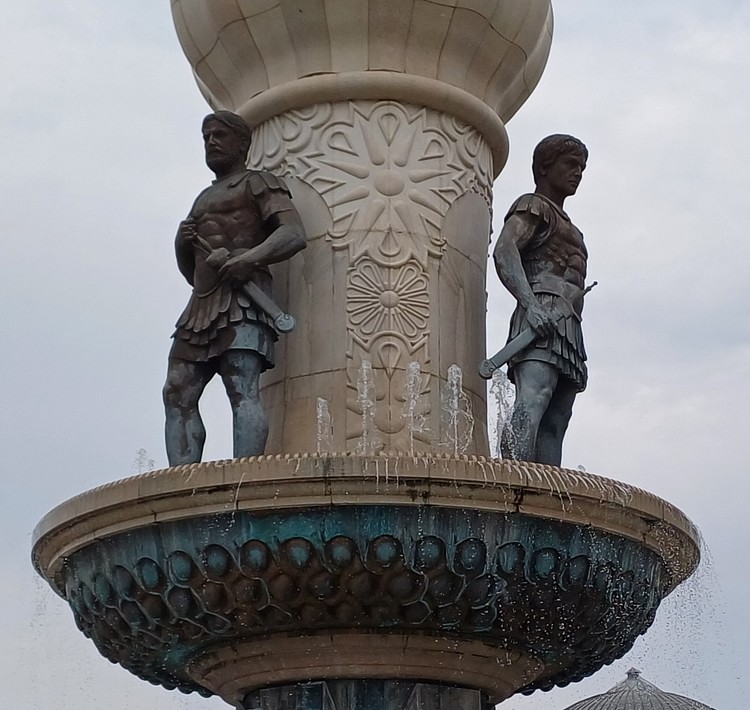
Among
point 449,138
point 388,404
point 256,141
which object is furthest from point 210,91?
point 388,404

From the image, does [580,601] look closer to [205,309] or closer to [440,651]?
[440,651]

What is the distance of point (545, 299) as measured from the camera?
14688 mm

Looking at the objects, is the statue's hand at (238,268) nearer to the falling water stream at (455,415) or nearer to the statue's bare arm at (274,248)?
the statue's bare arm at (274,248)

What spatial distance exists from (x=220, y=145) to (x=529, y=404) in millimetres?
2908

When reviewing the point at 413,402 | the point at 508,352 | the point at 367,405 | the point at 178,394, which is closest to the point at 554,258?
the point at 508,352

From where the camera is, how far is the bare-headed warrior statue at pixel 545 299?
567 inches

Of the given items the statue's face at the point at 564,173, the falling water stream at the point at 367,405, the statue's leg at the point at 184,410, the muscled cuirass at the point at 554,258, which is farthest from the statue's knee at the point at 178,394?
the statue's face at the point at 564,173

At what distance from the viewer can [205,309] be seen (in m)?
14.4

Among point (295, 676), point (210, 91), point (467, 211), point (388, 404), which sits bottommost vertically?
point (295, 676)

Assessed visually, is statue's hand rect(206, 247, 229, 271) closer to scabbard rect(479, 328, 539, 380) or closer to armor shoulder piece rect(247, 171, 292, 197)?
armor shoulder piece rect(247, 171, 292, 197)

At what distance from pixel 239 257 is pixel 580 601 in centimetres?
336

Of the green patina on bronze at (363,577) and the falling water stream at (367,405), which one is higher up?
the falling water stream at (367,405)

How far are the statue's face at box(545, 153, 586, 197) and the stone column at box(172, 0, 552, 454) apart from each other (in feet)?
2.21

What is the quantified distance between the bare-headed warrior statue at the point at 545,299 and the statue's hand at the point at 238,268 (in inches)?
70.1
